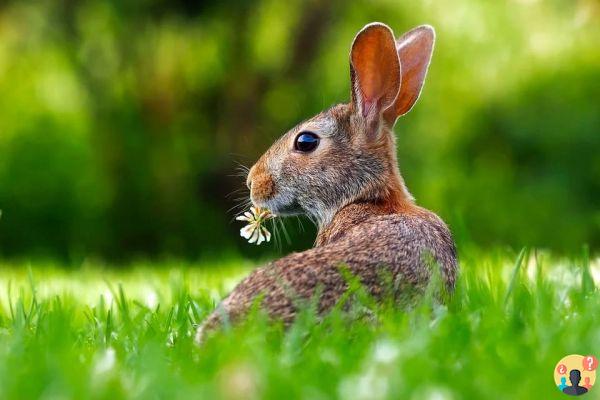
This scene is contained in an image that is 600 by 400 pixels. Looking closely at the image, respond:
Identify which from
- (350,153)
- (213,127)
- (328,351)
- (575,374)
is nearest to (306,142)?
(350,153)

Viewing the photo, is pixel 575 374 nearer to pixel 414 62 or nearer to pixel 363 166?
pixel 363 166

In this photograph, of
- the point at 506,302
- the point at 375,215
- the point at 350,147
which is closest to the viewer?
the point at 506,302

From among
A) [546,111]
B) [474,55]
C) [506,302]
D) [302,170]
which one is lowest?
[506,302]

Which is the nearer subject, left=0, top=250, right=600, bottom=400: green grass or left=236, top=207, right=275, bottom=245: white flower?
left=0, top=250, right=600, bottom=400: green grass

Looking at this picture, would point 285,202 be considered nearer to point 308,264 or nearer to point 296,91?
point 308,264

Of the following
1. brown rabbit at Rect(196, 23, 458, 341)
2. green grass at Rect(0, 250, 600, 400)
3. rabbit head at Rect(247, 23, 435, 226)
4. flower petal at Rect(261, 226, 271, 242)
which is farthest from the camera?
flower petal at Rect(261, 226, 271, 242)

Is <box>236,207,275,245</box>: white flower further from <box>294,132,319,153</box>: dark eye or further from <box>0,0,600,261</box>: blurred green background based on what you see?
<box>0,0,600,261</box>: blurred green background

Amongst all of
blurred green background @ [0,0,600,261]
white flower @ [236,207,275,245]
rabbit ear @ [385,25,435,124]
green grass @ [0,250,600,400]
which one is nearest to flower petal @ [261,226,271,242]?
white flower @ [236,207,275,245]

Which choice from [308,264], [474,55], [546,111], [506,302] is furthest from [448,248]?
[474,55]
